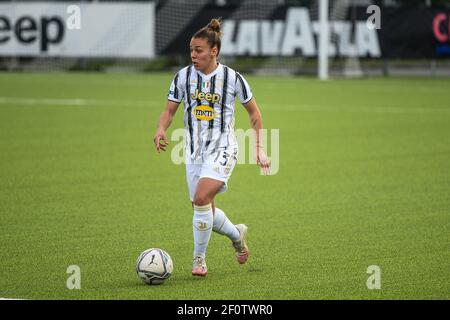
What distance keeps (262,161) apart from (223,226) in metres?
0.66

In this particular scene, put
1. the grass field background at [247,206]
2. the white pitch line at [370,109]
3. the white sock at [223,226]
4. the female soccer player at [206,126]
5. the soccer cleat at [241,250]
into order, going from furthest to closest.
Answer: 1. the white pitch line at [370,109]
2. the soccer cleat at [241,250]
3. the white sock at [223,226]
4. the female soccer player at [206,126]
5. the grass field background at [247,206]

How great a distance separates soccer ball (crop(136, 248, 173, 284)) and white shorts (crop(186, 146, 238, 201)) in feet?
1.84

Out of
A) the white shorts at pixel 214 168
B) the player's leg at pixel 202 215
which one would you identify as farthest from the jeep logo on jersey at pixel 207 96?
the player's leg at pixel 202 215

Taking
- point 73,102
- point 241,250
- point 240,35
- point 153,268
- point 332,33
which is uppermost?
point 240,35

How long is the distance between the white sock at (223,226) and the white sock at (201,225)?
21 centimetres

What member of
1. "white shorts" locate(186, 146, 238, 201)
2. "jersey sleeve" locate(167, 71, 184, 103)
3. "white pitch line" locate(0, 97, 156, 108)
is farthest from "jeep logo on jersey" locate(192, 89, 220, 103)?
"white pitch line" locate(0, 97, 156, 108)

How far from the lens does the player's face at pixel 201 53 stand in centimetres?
756

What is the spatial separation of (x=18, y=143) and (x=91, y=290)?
941cm

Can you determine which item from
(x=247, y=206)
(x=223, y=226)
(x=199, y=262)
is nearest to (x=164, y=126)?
(x=223, y=226)

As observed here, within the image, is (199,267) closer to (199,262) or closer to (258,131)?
(199,262)

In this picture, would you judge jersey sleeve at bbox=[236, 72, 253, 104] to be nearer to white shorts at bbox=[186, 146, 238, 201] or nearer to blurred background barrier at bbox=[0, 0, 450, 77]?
white shorts at bbox=[186, 146, 238, 201]

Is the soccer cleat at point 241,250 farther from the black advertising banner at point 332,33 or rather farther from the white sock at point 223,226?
the black advertising banner at point 332,33

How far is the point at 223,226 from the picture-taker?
26.0ft

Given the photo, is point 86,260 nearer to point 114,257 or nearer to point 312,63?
point 114,257
